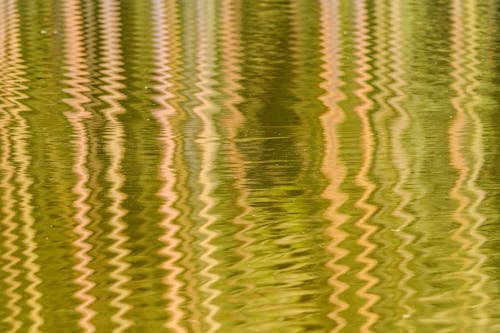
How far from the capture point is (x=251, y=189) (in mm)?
7879

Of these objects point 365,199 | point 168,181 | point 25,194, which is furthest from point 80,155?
point 365,199

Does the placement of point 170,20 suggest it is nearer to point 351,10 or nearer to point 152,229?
point 351,10

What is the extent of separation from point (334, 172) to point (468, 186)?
2.80 ft

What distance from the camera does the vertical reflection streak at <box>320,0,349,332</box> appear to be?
5.97 metres

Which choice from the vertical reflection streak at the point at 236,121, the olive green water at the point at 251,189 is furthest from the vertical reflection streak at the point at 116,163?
the vertical reflection streak at the point at 236,121

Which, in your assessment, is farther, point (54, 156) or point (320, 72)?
point (320, 72)

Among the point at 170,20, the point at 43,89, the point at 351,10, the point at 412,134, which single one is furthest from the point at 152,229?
the point at 351,10

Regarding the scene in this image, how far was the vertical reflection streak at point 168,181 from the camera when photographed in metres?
5.85

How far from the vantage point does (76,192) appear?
7.83 m

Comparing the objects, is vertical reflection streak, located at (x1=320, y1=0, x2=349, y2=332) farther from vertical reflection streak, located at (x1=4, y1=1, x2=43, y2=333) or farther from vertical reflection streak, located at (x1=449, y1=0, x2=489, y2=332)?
vertical reflection streak, located at (x1=4, y1=1, x2=43, y2=333)

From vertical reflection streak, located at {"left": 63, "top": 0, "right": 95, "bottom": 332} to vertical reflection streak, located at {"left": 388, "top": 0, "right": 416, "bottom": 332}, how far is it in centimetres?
131

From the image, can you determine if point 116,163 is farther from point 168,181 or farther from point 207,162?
point 168,181

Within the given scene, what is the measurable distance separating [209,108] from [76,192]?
3072 millimetres

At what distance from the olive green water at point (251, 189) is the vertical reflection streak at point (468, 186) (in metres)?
0.02
